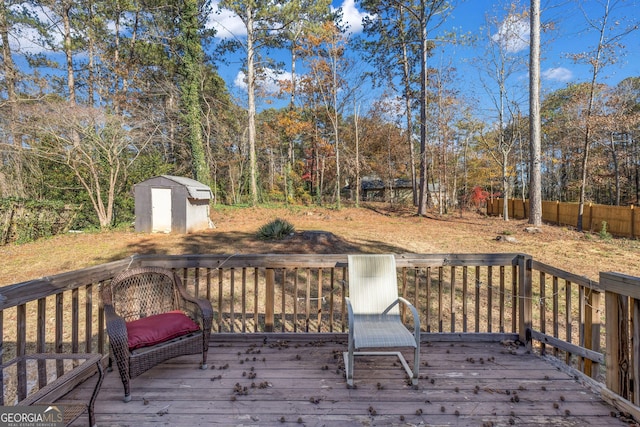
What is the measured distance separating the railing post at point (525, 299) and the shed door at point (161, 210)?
9270 mm

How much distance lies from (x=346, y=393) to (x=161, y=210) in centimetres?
891

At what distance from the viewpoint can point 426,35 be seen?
517 inches

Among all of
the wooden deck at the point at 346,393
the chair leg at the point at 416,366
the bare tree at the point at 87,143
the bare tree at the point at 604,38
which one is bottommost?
the wooden deck at the point at 346,393

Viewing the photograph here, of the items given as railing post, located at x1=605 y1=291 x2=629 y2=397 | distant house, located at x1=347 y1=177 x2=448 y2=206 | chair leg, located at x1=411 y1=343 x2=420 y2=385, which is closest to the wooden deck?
chair leg, located at x1=411 y1=343 x2=420 y2=385

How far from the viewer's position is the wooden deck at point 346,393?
6.10ft

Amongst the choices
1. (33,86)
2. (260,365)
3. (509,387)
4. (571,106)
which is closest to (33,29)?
(33,86)

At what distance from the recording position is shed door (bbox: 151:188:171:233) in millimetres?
9234

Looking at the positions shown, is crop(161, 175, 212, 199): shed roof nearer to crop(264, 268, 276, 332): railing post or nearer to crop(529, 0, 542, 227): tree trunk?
crop(264, 268, 276, 332): railing post

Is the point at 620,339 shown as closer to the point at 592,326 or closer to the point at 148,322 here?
the point at 592,326

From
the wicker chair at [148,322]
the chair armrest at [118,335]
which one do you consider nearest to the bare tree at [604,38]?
the wicker chair at [148,322]

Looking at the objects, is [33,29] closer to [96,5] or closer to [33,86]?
[96,5]

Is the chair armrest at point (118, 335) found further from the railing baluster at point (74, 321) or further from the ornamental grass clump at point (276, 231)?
the ornamental grass clump at point (276, 231)

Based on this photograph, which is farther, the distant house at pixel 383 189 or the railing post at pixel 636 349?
the distant house at pixel 383 189

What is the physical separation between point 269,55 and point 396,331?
17.8 meters
